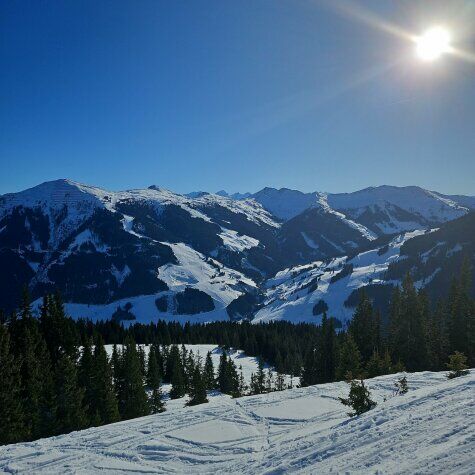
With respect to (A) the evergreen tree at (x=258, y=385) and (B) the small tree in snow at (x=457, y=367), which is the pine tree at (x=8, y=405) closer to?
(B) the small tree in snow at (x=457, y=367)

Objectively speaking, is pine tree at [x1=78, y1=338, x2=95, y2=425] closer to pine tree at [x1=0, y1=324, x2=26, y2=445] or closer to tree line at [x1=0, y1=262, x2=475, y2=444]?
tree line at [x1=0, y1=262, x2=475, y2=444]

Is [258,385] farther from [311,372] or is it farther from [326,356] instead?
[326,356]

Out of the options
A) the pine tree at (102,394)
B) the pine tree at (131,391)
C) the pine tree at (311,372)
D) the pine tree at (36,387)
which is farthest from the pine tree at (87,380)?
the pine tree at (311,372)

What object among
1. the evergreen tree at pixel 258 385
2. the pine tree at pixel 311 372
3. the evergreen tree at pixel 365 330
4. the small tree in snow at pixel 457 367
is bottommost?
the evergreen tree at pixel 258 385

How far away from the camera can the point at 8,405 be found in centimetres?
3509

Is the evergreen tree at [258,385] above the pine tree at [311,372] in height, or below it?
below

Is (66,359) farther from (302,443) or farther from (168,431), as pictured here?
(302,443)

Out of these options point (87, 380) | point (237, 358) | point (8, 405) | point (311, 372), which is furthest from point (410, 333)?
point (237, 358)

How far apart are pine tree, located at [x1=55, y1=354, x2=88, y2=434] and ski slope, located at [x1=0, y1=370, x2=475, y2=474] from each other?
1921cm

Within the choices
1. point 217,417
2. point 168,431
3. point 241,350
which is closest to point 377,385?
point 217,417

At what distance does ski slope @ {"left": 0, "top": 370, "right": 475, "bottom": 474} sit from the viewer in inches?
477

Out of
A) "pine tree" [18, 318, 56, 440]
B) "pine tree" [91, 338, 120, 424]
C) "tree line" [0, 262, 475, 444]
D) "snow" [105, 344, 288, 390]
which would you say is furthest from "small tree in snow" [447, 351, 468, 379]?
"snow" [105, 344, 288, 390]

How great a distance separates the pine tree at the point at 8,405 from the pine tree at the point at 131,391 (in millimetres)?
19172

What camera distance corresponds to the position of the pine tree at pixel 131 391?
2159 inches
